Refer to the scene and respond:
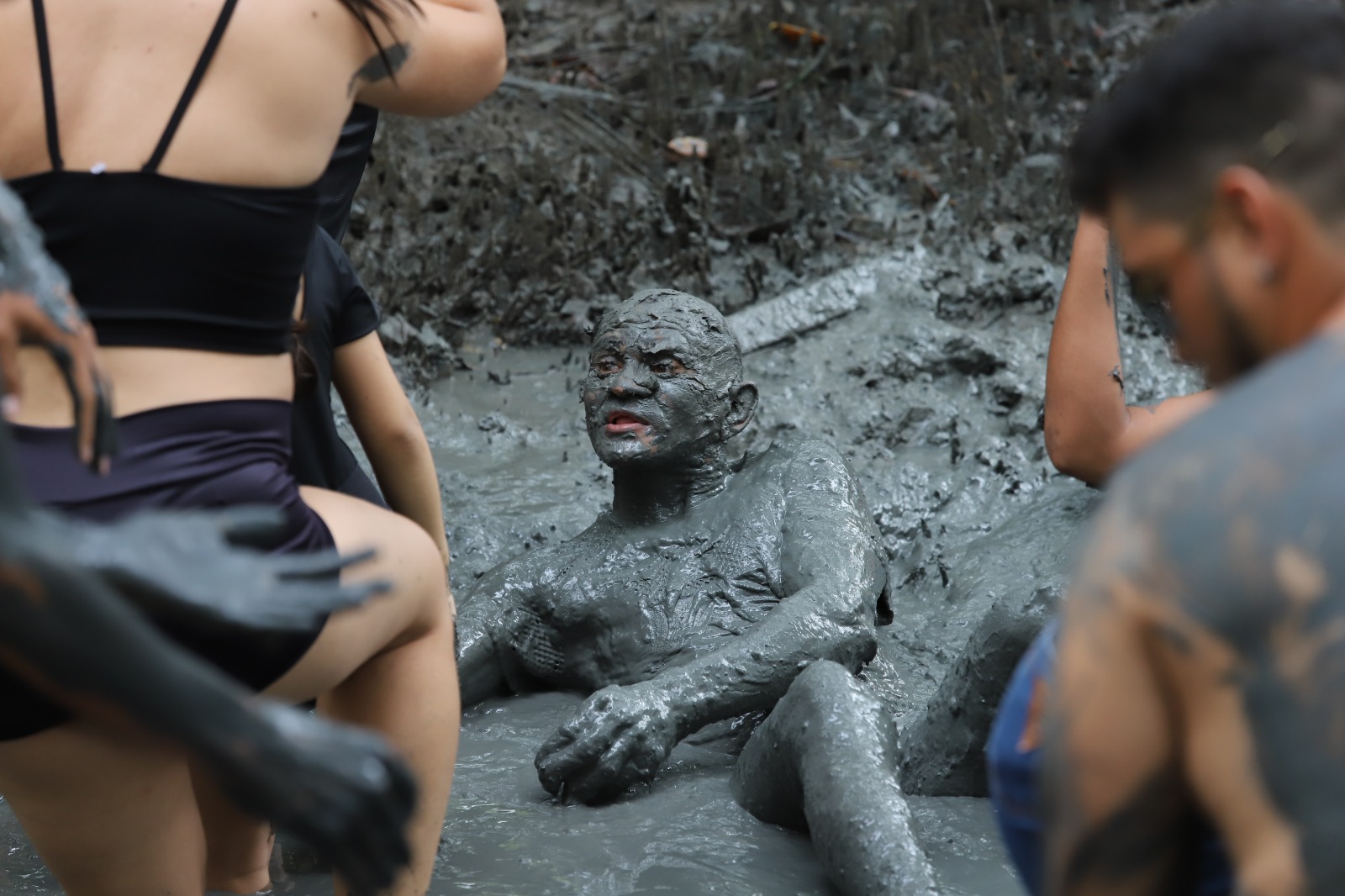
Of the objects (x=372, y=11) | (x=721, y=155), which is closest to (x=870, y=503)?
(x=721, y=155)

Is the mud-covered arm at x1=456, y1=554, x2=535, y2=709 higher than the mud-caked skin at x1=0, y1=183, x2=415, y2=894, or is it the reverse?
the mud-caked skin at x1=0, y1=183, x2=415, y2=894

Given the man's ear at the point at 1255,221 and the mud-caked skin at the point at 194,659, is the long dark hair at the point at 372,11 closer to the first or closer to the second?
the mud-caked skin at the point at 194,659

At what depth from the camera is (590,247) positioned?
7309 millimetres

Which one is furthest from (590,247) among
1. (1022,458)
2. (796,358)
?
(1022,458)

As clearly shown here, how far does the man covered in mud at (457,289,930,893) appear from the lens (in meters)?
4.14

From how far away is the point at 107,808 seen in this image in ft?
7.48

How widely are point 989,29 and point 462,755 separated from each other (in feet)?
19.5

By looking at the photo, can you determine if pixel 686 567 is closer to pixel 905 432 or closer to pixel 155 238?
pixel 905 432

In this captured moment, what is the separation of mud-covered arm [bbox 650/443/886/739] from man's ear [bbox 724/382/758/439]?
21cm

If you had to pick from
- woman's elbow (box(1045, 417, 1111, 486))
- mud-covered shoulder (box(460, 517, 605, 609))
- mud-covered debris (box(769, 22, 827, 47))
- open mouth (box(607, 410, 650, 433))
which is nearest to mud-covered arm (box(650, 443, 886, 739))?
open mouth (box(607, 410, 650, 433))

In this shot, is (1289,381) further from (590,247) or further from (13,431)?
(590,247)

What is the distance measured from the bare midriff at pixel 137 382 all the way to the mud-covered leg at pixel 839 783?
1.65 metres

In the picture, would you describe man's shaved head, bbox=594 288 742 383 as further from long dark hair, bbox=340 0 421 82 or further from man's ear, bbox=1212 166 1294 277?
man's ear, bbox=1212 166 1294 277

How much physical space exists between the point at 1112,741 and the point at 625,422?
3.17 metres
